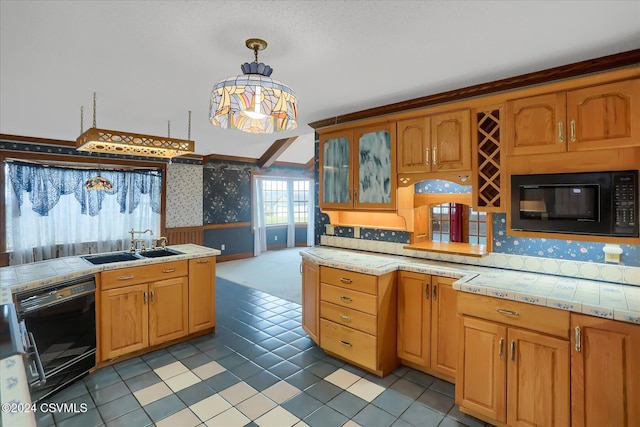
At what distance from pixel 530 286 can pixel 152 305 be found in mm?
3046

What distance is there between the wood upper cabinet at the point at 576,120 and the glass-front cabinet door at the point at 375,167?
0.98m

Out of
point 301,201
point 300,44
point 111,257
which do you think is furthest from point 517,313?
point 301,201

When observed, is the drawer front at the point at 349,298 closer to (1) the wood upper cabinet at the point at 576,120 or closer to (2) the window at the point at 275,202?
(1) the wood upper cabinet at the point at 576,120

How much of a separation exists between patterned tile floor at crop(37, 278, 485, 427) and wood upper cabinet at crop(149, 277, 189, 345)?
16cm

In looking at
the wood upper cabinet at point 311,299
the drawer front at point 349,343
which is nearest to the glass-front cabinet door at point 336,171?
the wood upper cabinet at point 311,299

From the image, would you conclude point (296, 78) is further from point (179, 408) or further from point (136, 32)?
point (179, 408)

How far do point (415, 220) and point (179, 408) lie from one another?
8.01ft

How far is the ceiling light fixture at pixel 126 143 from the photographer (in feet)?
8.75

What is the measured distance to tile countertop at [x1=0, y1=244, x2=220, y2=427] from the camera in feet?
2.26

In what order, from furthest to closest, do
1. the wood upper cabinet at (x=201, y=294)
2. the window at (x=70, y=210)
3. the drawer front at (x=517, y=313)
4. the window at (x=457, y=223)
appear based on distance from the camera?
the window at (x=70, y=210) → the wood upper cabinet at (x=201, y=294) → the window at (x=457, y=223) → the drawer front at (x=517, y=313)

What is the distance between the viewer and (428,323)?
260cm

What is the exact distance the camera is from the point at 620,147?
2.01m

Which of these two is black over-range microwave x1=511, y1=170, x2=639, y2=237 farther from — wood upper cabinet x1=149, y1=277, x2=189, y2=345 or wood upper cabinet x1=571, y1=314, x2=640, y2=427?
wood upper cabinet x1=149, y1=277, x2=189, y2=345

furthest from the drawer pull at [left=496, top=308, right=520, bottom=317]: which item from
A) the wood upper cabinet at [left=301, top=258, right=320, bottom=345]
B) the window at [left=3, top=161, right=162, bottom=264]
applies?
the window at [left=3, top=161, right=162, bottom=264]
